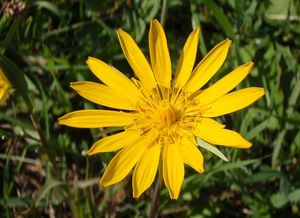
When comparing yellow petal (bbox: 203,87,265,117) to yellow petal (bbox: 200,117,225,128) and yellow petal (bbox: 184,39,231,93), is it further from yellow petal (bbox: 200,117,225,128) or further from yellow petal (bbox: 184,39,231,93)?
yellow petal (bbox: 184,39,231,93)

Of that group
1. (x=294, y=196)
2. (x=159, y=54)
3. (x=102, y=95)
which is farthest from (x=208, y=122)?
(x=294, y=196)

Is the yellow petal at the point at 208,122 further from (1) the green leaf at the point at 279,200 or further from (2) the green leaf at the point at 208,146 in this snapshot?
(1) the green leaf at the point at 279,200

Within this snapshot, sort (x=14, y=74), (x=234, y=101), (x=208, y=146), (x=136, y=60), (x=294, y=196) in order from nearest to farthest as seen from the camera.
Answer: (x=208, y=146)
(x=234, y=101)
(x=14, y=74)
(x=136, y=60)
(x=294, y=196)

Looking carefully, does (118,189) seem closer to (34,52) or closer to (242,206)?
(242,206)

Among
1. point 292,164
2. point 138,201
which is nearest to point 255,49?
point 292,164

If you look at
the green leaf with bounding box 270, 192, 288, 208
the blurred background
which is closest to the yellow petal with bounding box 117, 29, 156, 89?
the blurred background

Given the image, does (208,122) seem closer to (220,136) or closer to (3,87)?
(220,136)

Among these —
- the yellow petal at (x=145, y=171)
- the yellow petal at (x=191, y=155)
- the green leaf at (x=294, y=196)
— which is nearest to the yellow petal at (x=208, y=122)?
the yellow petal at (x=191, y=155)
